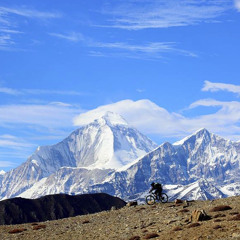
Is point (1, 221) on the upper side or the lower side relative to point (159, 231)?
upper

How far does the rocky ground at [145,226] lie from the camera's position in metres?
44.7

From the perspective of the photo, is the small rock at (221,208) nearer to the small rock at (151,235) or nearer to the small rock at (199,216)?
the small rock at (199,216)

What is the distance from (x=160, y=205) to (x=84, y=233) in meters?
16.4

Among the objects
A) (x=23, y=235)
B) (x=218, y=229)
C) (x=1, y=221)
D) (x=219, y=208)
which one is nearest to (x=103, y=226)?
(x=23, y=235)

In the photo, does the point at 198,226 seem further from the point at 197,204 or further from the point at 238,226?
the point at 197,204

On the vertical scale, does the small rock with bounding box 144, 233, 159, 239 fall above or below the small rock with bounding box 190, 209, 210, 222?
below

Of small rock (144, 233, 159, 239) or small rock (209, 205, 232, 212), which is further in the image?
small rock (209, 205, 232, 212)

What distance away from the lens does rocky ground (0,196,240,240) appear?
44688 millimetres

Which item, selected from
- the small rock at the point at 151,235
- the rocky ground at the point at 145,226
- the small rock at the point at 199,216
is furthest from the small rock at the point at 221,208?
the small rock at the point at 151,235

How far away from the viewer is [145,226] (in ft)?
173

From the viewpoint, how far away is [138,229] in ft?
171

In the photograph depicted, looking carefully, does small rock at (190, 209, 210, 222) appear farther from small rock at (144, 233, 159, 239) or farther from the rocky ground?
small rock at (144, 233, 159, 239)

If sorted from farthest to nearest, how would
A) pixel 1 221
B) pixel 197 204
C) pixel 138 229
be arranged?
pixel 1 221
pixel 197 204
pixel 138 229

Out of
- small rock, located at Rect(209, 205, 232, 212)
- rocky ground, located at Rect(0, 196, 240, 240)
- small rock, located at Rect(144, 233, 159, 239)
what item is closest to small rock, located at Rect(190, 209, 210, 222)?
rocky ground, located at Rect(0, 196, 240, 240)
